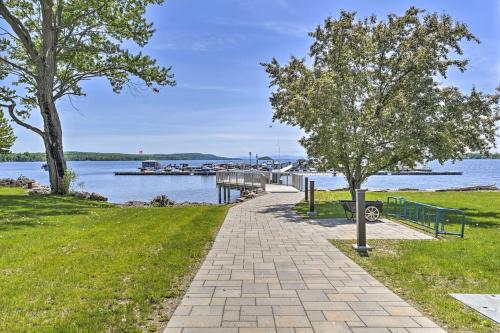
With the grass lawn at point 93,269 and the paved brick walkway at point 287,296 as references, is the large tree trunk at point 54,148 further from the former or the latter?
the paved brick walkway at point 287,296

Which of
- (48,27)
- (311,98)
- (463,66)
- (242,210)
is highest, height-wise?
(48,27)

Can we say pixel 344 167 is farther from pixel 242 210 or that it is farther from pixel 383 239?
pixel 383 239

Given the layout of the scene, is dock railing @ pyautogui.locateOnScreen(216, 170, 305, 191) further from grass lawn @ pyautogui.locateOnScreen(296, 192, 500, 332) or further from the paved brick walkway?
the paved brick walkway

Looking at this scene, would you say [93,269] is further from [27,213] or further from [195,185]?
[195,185]

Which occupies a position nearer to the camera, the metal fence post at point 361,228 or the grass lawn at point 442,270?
the grass lawn at point 442,270

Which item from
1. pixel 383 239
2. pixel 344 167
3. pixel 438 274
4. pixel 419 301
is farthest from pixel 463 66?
pixel 419 301

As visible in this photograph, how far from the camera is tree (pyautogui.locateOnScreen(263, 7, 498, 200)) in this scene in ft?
47.9

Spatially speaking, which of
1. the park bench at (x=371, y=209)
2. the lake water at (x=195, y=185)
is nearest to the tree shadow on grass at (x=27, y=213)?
the park bench at (x=371, y=209)

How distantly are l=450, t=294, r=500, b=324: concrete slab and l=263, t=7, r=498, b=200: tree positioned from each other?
9.88 metres

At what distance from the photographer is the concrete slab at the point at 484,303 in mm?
4297

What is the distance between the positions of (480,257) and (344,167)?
9.54 metres

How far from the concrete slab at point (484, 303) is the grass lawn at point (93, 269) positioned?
11.8 feet

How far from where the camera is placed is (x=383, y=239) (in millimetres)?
8867

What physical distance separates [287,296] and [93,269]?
312 centimetres
